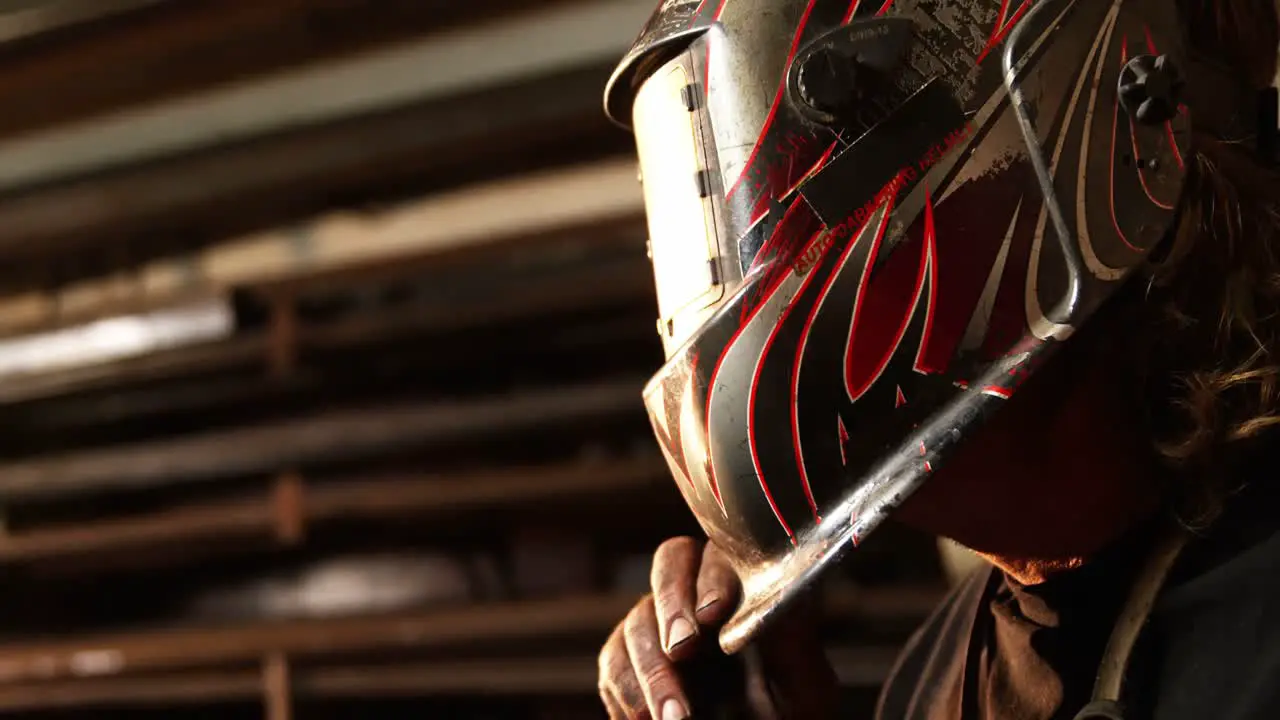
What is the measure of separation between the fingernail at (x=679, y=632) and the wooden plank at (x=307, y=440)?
52.7 inches

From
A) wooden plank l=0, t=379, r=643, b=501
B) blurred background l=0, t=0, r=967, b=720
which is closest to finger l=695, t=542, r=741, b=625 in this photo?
blurred background l=0, t=0, r=967, b=720

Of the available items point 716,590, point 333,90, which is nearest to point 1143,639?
point 716,590

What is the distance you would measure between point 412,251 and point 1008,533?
82.0 inches

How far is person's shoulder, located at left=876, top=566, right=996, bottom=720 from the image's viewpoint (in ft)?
4.19

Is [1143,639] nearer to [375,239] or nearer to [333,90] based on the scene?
[375,239]

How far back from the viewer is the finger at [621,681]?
3.96 ft

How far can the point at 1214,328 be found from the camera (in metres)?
0.99

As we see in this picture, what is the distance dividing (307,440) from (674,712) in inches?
75.1

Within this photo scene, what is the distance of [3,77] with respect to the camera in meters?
2.84

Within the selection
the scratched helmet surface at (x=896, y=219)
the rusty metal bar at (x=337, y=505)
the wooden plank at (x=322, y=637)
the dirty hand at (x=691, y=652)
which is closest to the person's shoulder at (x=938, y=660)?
the dirty hand at (x=691, y=652)

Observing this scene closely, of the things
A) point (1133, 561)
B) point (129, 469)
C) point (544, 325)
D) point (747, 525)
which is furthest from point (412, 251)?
point (1133, 561)

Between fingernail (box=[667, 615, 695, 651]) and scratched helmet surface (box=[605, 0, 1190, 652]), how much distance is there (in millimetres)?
160

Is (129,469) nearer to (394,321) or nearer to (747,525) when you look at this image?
(394,321)

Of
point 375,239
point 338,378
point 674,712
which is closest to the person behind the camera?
point 674,712
